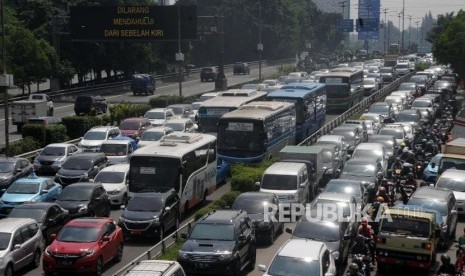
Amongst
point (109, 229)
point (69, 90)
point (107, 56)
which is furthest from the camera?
point (107, 56)

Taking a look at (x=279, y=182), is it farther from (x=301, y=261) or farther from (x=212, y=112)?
(x=212, y=112)

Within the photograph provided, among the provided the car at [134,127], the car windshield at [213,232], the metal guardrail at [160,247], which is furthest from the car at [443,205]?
the car at [134,127]

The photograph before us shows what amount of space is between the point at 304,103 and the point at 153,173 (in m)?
19.1

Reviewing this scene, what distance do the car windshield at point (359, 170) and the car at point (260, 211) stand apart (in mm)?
6473

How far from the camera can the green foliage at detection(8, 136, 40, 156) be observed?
1492 inches

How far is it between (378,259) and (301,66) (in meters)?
86.7

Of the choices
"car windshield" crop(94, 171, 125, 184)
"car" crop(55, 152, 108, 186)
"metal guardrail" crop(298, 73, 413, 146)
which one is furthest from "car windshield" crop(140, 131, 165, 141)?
"car windshield" crop(94, 171, 125, 184)

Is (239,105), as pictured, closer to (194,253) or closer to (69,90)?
(194,253)

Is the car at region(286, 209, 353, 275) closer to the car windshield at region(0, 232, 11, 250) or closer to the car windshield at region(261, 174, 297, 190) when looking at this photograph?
the car windshield at region(261, 174, 297, 190)

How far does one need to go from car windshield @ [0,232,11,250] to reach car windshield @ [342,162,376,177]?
14.7m

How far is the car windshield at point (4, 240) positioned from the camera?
1945 cm

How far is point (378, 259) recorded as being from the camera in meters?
20.5

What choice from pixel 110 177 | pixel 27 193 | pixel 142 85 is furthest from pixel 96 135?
pixel 142 85

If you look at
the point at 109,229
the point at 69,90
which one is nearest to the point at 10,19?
the point at 69,90
